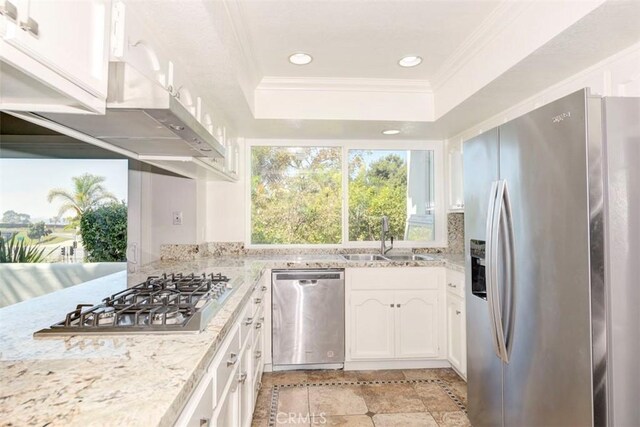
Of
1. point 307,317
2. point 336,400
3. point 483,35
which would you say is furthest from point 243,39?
point 336,400

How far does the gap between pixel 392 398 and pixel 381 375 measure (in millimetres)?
344

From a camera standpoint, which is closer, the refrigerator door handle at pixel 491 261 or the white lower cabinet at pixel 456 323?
the refrigerator door handle at pixel 491 261

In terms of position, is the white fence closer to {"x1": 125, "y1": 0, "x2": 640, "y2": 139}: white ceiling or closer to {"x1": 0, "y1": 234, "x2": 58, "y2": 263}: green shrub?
{"x1": 0, "y1": 234, "x2": 58, "y2": 263}: green shrub

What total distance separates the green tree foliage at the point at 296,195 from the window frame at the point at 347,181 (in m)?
0.05

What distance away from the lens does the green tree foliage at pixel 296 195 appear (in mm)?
3350

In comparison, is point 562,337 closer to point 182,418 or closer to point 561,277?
point 561,277

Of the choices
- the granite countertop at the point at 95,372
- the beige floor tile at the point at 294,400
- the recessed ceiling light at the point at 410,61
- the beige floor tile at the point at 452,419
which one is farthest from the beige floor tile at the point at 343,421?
the recessed ceiling light at the point at 410,61

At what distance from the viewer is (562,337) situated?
1224mm

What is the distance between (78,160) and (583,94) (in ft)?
10.5

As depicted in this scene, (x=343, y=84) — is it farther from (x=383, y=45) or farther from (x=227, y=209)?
(x=227, y=209)

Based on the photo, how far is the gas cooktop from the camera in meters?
1.03

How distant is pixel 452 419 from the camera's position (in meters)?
2.08

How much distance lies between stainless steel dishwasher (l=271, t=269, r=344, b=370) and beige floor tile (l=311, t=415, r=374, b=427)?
0.60 meters

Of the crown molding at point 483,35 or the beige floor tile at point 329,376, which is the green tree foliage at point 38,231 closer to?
the beige floor tile at point 329,376
